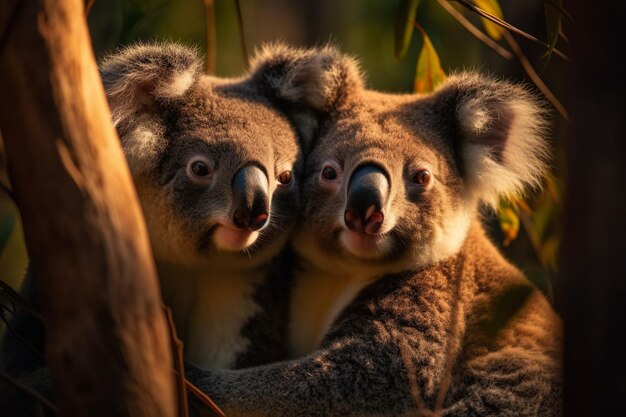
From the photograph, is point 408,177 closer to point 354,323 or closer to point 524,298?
point 354,323

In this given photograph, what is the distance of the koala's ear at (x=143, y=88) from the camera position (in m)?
2.86

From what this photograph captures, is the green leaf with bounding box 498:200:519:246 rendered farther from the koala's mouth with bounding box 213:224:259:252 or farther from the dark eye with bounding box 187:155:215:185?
the dark eye with bounding box 187:155:215:185

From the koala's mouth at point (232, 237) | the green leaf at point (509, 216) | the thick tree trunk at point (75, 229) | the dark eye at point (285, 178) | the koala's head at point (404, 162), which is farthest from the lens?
the green leaf at point (509, 216)

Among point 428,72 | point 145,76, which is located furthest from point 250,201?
point 428,72

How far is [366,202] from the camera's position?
2.73 m

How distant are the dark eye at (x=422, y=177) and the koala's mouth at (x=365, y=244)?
0.87ft

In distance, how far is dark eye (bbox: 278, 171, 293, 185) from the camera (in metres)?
3.02

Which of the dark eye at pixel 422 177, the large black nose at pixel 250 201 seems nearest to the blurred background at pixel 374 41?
the dark eye at pixel 422 177

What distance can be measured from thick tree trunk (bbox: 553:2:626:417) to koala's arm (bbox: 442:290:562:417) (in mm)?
1310

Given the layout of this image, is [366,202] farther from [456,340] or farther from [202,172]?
[456,340]

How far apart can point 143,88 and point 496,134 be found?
1.50 m

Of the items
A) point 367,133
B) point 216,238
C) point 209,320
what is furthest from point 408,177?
point 209,320

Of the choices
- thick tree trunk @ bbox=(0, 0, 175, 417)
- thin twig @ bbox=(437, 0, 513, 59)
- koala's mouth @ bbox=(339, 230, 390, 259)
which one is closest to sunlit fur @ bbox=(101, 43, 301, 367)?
koala's mouth @ bbox=(339, 230, 390, 259)

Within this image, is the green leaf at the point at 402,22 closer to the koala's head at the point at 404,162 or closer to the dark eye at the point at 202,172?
the koala's head at the point at 404,162
